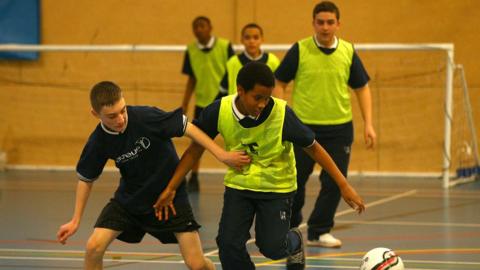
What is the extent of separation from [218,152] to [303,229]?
3.85 metres

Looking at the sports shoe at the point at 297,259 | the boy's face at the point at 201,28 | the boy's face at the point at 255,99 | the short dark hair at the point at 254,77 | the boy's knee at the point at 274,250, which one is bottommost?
the sports shoe at the point at 297,259

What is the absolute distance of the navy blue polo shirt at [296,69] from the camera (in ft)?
28.8

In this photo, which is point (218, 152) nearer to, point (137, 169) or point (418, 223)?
point (137, 169)

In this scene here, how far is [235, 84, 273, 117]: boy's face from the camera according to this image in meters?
6.19

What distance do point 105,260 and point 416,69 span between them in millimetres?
7645

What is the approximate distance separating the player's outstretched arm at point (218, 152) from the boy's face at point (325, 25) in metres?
2.53

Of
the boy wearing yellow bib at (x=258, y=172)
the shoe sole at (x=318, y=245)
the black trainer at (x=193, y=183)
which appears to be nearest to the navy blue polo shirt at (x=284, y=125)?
the boy wearing yellow bib at (x=258, y=172)

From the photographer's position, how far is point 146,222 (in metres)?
6.55

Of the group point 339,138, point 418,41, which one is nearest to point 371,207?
point 339,138

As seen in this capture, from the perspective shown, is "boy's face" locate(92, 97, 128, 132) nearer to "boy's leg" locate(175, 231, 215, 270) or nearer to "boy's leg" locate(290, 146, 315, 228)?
"boy's leg" locate(175, 231, 215, 270)

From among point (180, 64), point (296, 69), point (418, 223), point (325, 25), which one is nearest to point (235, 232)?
point (296, 69)

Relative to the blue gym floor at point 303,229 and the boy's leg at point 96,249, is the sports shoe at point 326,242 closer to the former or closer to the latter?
the blue gym floor at point 303,229

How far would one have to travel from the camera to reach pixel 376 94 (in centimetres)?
1488

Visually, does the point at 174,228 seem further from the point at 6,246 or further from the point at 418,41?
the point at 418,41
